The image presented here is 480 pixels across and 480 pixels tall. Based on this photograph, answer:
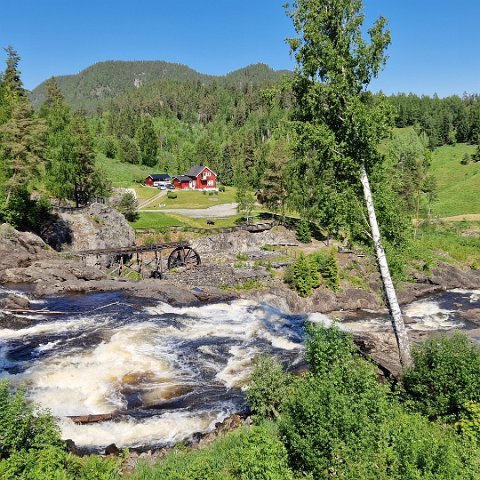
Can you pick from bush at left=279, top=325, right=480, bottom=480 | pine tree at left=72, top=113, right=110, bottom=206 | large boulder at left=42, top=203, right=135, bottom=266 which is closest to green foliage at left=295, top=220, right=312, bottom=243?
large boulder at left=42, top=203, right=135, bottom=266

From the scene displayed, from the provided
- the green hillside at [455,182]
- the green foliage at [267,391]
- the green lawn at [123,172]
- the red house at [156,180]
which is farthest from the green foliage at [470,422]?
the red house at [156,180]

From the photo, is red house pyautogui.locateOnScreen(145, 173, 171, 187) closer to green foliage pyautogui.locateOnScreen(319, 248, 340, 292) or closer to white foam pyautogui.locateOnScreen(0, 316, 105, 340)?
green foliage pyautogui.locateOnScreen(319, 248, 340, 292)

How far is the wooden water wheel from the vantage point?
162 feet

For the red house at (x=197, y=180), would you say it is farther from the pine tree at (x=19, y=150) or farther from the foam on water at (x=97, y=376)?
the foam on water at (x=97, y=376)

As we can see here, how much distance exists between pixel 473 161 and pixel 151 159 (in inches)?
4102

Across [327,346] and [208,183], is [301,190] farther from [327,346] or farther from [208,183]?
[208,183]

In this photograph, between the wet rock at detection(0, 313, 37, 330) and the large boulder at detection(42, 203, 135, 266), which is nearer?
the wet rock at detection(0, 313, 37, 330)

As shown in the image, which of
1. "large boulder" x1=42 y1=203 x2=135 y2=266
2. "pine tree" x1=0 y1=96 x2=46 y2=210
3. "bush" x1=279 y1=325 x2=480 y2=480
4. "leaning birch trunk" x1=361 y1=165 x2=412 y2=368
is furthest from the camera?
"large boulder" x1=42 y1=203 x2=135 y2=266

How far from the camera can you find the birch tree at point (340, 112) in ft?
55.2

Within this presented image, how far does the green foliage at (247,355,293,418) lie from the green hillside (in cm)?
8843

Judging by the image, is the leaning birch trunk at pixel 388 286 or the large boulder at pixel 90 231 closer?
the leaning birch trunk at pixel 388 286

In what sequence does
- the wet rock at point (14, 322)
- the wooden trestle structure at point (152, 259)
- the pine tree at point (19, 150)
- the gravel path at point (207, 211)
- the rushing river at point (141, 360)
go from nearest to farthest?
the rushing river at point (141, 360)
the wet rock at point (14, 322)
the pine tree at point (19, 150)
the wooden trestle structure at point (152, 259)
the gravel path at point (207, 211)

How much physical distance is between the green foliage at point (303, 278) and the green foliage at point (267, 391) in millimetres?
27209

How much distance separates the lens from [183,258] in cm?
5131
